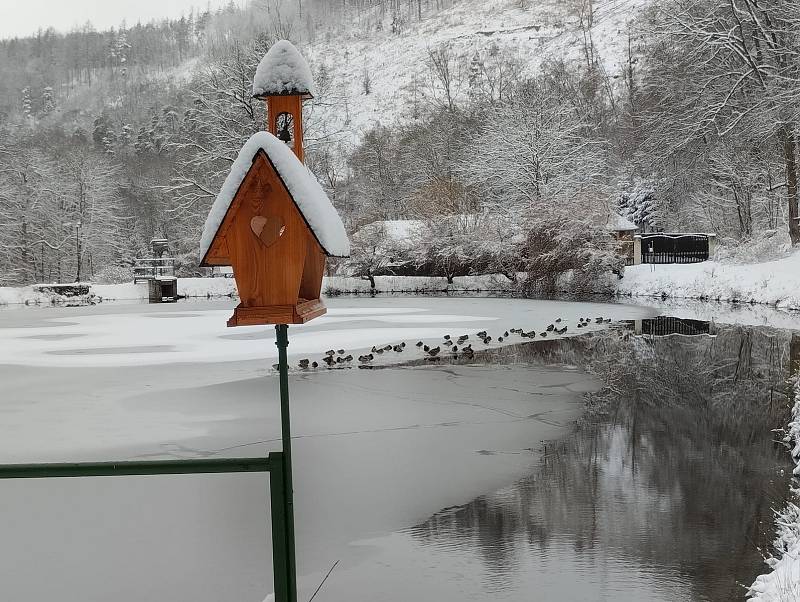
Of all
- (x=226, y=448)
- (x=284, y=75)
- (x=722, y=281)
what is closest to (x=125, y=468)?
(x=284, y=75)

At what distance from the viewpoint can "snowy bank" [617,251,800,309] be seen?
26.1 meters

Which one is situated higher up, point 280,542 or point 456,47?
point 456,47

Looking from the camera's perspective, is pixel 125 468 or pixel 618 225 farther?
pixel 618 225

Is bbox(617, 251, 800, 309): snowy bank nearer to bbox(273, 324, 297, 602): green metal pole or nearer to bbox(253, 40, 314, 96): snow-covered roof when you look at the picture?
bbox(253, 40, 314, 96): snow-covered roof

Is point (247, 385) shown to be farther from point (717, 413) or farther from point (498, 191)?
point (498, 191)

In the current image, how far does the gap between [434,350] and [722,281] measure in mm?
16719

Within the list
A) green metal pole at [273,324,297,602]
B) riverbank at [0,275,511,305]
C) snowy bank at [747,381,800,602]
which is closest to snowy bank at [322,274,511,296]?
riverbank at [0,275,511,305]

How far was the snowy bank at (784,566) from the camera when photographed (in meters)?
4.29

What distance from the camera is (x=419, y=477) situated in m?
7.95

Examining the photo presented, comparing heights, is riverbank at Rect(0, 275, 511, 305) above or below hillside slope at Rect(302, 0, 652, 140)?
below

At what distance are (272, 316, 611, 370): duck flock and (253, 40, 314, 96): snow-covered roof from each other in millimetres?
11598

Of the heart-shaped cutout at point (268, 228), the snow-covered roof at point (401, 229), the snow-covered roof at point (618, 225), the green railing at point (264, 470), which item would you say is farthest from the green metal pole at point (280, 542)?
the snow-covered roof at point (401, 229)

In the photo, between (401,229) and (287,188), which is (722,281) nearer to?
(401,229)

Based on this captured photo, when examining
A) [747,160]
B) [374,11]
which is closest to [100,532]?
[747,160]
